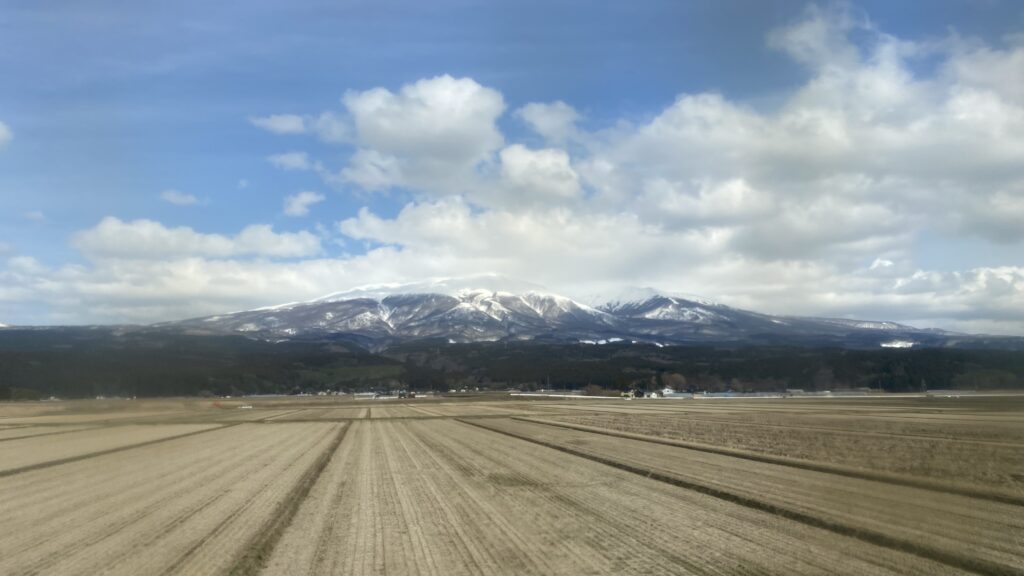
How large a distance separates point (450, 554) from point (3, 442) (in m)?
47.7

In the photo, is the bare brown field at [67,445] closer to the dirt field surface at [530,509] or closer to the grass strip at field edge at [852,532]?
the dirt field surface at [530,509]

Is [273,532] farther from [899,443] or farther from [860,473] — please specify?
[899,443]

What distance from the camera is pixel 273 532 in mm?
16094

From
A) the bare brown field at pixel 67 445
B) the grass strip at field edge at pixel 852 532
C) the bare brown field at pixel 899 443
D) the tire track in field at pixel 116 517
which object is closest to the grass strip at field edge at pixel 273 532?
the tire track in field at pixel 116 517

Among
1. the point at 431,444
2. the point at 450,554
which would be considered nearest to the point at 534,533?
the point at 450,554

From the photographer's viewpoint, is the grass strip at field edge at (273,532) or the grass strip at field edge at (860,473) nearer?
the grass strip at field edge at (273,532)

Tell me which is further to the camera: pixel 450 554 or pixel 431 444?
pixel 431 444

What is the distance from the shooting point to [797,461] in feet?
93.4

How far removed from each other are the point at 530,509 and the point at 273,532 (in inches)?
240

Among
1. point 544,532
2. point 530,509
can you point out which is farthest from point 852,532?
point 530,509

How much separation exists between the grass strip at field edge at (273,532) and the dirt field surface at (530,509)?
0.06 m

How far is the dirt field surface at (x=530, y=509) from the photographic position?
43.7 feet

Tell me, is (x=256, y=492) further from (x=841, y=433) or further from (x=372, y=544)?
(x=841, y=433)

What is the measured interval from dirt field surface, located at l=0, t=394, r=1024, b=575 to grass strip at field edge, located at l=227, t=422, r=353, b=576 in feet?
0.21
